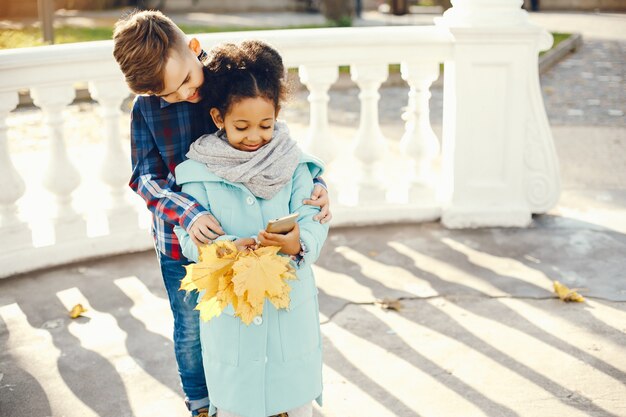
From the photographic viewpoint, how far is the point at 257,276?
2.47 metres

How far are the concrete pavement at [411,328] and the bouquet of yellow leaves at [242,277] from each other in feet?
3.39

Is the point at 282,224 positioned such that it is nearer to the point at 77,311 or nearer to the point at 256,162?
the point at 256,162

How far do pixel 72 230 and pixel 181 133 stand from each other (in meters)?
2.27

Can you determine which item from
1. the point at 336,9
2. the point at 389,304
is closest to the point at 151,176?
the point at 389,304

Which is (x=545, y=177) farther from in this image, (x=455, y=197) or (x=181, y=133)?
(x=181, y=133)

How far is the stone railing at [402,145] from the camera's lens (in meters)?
4.81

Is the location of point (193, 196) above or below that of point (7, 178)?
above

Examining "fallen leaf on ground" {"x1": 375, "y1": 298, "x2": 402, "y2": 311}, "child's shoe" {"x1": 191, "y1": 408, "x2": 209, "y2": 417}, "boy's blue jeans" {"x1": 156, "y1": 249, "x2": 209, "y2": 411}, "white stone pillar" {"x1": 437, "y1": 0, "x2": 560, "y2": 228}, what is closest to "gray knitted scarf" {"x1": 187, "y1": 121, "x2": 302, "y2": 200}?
"boy's blue jeans" {"x1": 156, "y1": 249, "x2": 209, "y2": 411}

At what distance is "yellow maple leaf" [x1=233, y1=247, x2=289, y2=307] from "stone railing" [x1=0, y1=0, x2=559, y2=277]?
2559mm

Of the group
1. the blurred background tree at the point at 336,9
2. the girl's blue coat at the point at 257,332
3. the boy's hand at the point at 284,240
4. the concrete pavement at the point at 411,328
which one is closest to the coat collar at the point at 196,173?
the girl's blue coat at the point at 257,332

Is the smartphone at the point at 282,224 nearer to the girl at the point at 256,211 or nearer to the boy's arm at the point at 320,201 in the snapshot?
the girl at the point at 256,211

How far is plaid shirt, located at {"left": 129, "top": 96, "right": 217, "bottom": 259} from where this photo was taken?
2.88 meters

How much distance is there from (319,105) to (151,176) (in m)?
2.56

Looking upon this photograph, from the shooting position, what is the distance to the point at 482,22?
513 cm
